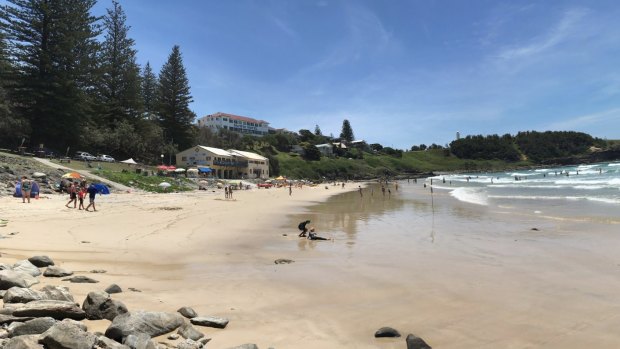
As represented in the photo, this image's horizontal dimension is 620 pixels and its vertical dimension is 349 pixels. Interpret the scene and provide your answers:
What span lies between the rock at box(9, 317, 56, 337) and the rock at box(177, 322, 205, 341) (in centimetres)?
145

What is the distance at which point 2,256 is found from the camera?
8.70m

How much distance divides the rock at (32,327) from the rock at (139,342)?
839 millimetres

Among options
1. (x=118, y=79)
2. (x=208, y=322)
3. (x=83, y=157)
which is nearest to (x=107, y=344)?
(x=208, y=322)

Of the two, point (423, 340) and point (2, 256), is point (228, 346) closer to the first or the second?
point (423, 340)

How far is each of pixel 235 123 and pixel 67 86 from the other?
287 feet

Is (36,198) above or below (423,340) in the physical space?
above

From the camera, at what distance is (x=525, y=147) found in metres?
193

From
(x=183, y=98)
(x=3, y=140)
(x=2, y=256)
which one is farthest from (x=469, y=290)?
(x=183, y=98)

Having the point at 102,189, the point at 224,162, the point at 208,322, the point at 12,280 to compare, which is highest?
the point at 224,162

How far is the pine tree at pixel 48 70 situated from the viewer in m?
46.4

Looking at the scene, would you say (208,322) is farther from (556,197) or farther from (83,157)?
(83,157)

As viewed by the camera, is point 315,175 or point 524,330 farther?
point 315,175

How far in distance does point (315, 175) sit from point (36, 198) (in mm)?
82553

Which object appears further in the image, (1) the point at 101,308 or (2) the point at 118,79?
(2) the point at 118,79
